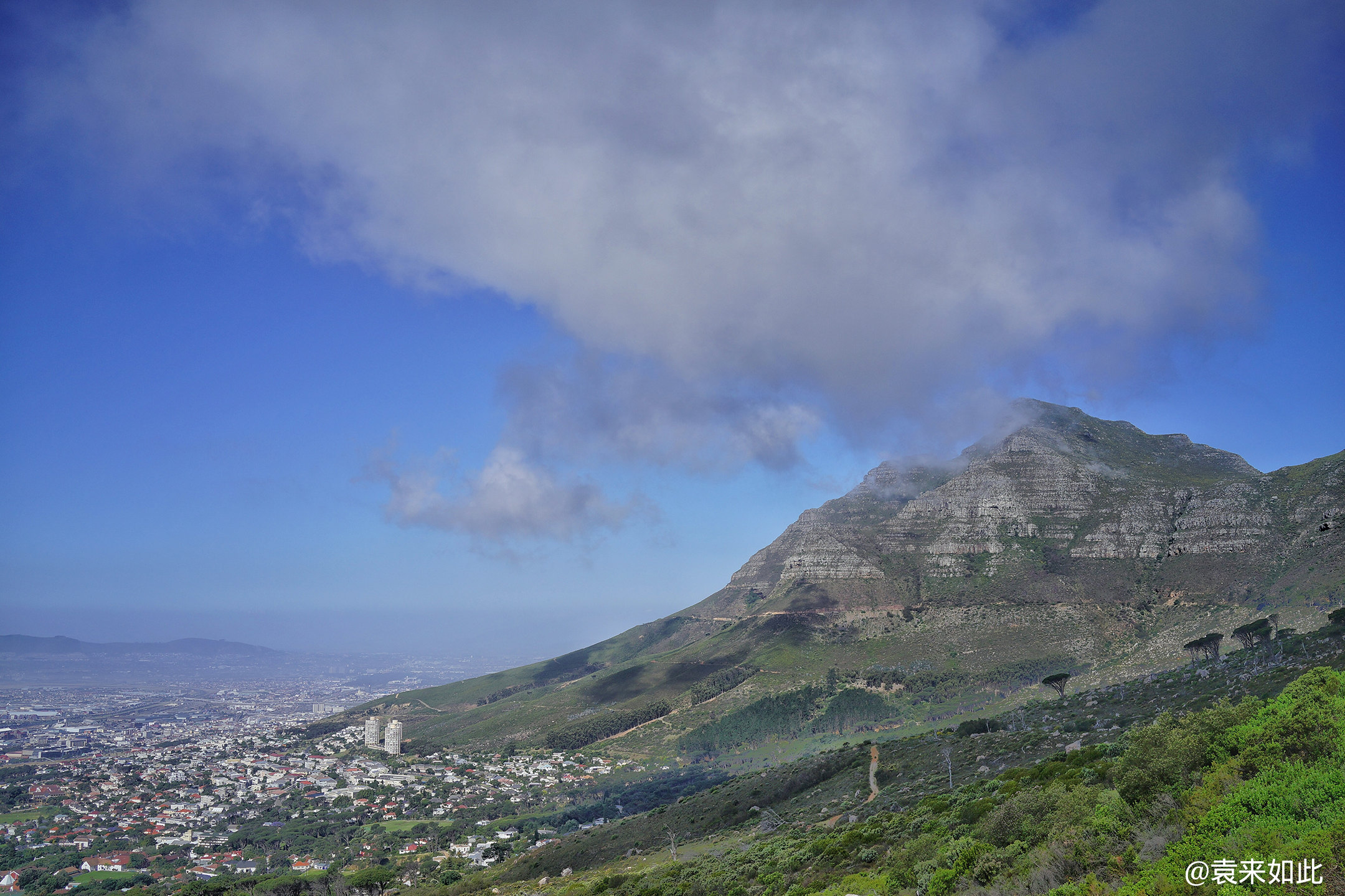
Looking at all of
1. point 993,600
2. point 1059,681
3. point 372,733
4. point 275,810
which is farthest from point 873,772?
point 372,733

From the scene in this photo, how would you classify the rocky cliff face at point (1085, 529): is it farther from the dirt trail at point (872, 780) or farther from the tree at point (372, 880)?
the tree at point (372, 880)

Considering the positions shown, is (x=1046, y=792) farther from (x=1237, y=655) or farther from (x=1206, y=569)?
(x=1206, y=569)

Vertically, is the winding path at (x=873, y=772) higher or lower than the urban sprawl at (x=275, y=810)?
higher

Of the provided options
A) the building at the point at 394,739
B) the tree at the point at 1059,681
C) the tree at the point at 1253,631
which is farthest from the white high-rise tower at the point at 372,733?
the tree at the point at 1253,631

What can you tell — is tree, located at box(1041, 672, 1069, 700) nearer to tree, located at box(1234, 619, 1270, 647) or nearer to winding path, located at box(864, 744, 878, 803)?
tree, located at box(1234, 619, 1270, 647)

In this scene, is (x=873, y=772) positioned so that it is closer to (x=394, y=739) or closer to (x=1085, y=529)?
(x=394, y=739)

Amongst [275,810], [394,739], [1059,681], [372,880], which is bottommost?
[394,739]

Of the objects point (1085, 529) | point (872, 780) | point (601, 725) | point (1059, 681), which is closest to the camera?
point (872, 780)
